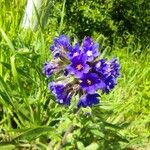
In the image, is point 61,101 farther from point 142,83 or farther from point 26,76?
point 142,83

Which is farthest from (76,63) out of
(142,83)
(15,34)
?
(142,83)

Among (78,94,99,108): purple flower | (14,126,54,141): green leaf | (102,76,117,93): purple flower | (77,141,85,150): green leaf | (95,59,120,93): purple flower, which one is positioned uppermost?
(95,59,120,93): purple flower

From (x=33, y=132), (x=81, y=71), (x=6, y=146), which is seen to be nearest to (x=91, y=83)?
(x=81, y=71)

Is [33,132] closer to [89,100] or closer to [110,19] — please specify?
[89,100]

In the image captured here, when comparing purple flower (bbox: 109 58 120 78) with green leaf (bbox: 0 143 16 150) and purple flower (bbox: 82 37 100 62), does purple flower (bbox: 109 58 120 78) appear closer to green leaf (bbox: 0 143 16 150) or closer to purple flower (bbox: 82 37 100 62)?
purple flower (bbox: 82 37 100 62)

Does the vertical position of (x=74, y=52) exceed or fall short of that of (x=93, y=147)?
it exceeds it

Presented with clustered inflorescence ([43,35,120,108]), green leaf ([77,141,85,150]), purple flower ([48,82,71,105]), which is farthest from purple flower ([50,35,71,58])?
green leaf ([77,141,85,150])
